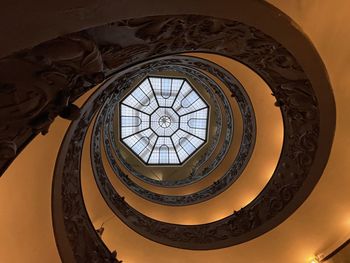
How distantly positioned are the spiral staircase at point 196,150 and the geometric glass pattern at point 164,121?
103mm

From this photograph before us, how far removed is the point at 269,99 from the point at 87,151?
14.7 ft

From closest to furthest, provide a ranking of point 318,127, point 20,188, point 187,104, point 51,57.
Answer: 1. point 51,57
2. point 20,188
3. point 318,127
4. point 187,104

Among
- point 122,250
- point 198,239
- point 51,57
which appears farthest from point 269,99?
point 51,57

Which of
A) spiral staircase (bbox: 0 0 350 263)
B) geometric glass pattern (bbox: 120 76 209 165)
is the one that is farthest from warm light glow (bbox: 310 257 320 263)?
geometric glass pattern (bbox: 120 76 209 165)

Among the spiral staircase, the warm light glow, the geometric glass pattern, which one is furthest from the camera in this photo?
the geometric glass pattern

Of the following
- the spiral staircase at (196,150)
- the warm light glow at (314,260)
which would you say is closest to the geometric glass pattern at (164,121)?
the spiral staircase at (196,150)

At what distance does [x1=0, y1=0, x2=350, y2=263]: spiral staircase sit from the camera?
80.1 inches

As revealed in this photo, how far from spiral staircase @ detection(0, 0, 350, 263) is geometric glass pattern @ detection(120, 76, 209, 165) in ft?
0.34

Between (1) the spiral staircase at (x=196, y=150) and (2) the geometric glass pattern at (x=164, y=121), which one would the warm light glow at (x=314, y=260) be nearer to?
(1) the spiral staircase at (x=196, y=150)

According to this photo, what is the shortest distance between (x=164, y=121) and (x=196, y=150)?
73.8 inches

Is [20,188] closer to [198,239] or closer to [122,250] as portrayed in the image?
[122,250]

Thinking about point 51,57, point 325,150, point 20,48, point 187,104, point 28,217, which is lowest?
point 325,150

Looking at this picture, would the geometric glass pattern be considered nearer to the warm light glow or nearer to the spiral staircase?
the spiral staircase

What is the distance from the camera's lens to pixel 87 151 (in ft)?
21.0
